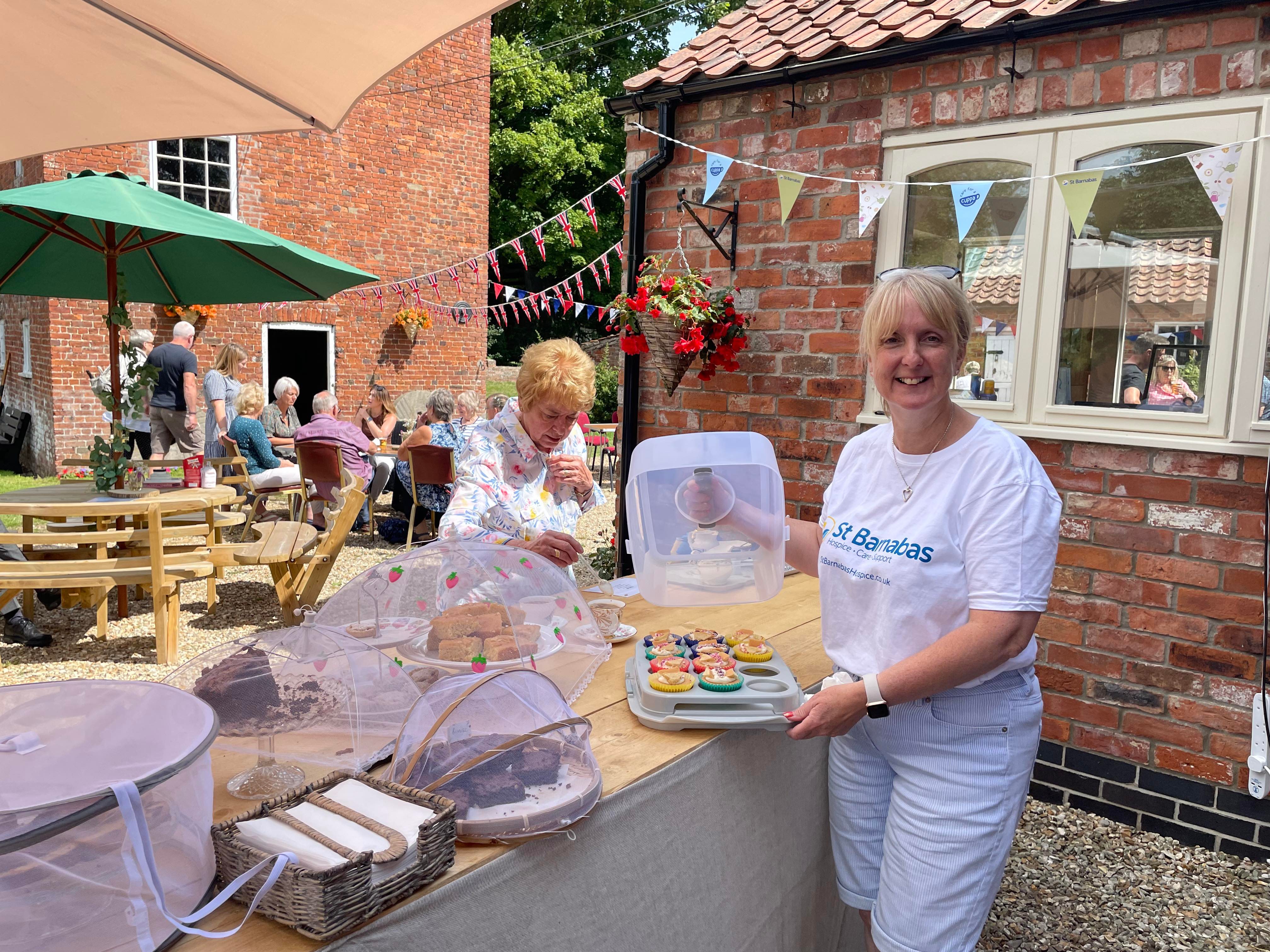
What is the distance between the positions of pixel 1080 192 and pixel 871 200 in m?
0.88

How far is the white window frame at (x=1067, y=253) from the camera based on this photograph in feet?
10.6

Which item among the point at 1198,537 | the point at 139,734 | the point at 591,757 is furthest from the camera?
the point at 1198,537

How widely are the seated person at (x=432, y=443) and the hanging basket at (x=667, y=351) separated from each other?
3.46m

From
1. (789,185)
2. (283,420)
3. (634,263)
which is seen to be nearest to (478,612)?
(789,185)

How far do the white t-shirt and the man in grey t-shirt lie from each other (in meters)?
8.28

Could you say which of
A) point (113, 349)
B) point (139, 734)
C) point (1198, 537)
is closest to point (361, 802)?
point (139, 734)

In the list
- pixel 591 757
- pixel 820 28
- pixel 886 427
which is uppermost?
pixel 820 28

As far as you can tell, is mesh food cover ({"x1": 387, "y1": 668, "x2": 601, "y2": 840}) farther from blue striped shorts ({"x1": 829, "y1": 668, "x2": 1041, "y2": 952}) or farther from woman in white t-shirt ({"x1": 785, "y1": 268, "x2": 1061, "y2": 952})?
blue striped shorts ({"x1": 829, "y1": 668, "x2": 1041, "y2": 952})

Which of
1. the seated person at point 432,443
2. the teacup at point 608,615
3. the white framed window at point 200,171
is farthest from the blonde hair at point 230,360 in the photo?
the teacup at point 608,615

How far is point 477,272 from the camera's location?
1450 cm

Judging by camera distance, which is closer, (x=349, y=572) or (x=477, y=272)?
(x=349, y=572)

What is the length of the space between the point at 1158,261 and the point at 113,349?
5874 mm

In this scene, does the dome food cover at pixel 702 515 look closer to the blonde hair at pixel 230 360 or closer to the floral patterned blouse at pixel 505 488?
the floral patterned blouse at pixel 505 488

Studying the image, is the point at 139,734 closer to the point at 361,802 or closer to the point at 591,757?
the point at 361,802
